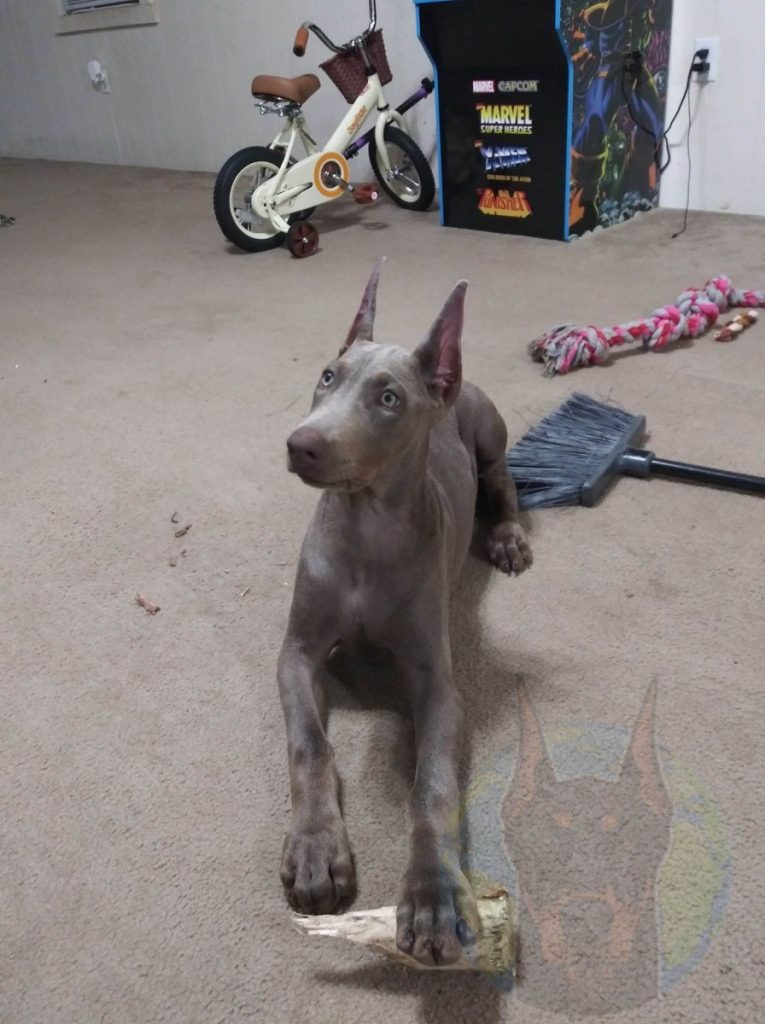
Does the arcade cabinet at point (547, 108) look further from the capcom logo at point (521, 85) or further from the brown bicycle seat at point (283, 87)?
the brown bicycle seat at point (283, 87)

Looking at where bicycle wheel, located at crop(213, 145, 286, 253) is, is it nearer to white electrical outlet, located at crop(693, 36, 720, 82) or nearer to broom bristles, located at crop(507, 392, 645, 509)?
white electrical outlet, located at crop(693, 36, 720, 82)

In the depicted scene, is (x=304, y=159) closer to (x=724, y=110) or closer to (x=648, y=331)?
(x=724, y=110)

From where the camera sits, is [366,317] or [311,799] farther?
[366,317]

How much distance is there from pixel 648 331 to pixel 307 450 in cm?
143

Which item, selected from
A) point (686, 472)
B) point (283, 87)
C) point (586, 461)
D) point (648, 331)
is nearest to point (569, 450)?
point (586, 461)

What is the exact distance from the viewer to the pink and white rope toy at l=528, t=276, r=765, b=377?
1.94 meters

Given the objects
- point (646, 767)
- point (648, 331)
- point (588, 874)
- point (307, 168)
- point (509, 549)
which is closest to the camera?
point (588, 874)

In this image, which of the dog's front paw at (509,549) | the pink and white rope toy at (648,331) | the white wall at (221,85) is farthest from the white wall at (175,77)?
the dog's front paw at (509,549)

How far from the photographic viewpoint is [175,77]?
4645mm

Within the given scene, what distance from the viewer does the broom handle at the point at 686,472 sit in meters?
1.43

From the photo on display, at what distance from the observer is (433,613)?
3.35 ft

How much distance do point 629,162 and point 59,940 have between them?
296cm

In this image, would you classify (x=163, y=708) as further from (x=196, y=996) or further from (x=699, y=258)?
(x=699, y=258)

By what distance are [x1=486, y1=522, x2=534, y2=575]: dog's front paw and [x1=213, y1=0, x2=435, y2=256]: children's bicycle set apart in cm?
193
